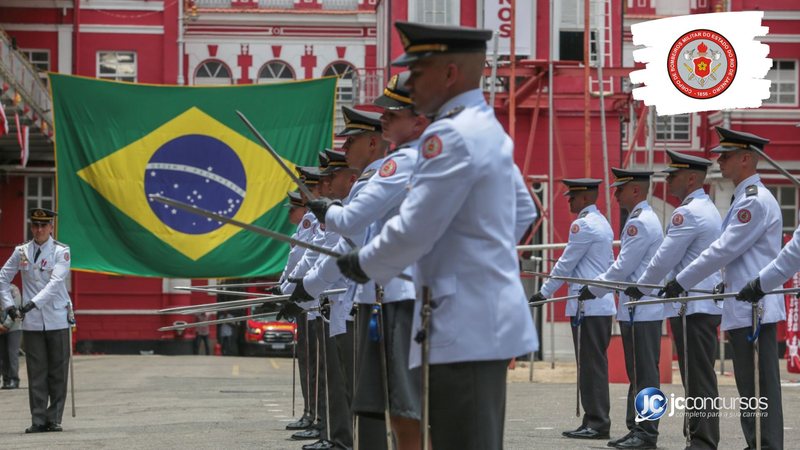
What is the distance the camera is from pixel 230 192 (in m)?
23.9

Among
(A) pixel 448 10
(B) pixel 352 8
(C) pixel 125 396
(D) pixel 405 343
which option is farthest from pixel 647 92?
(D) pixel 405 343

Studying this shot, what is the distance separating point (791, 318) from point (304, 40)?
819 inches

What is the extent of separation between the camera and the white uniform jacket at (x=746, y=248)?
10344 mm

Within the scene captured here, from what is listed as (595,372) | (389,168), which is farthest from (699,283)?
(389,168)

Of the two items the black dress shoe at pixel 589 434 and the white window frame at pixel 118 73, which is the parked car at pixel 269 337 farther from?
the black dress shoe at pixel 589 434

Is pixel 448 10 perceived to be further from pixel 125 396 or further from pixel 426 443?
pixel 426 443

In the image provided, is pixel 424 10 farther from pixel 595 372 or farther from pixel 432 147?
pixel 432 147

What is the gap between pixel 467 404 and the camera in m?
5.80

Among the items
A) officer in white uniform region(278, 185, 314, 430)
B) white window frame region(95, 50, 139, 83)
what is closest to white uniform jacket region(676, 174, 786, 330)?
officer in white uniform region(278, 185, 314, 430)

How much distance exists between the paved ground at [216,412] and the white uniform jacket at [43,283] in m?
1.07

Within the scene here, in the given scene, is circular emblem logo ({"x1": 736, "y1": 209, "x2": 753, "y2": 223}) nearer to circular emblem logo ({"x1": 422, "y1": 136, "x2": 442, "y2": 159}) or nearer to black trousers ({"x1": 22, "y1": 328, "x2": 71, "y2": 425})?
circular emblem logo ({"x1": 422, "y1": 136, "x2": 442, "y2": 159})

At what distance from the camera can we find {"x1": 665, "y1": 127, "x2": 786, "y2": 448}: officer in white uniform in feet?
33.6

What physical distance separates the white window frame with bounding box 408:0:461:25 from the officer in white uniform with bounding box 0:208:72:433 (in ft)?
67.0

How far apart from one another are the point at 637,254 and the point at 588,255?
3.71ft
